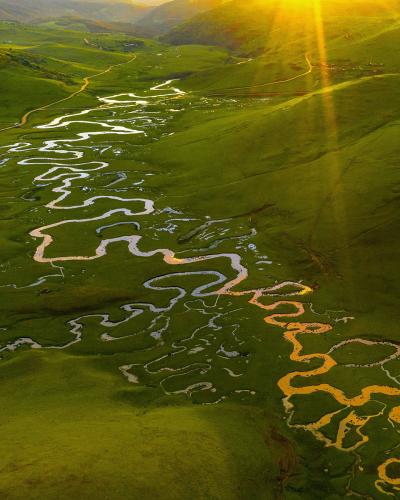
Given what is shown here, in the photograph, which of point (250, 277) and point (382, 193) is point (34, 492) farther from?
point (382, 193)

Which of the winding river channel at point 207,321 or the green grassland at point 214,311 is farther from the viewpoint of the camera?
the winding river channel at point 207,321

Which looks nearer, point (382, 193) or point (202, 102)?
point (382, 193)

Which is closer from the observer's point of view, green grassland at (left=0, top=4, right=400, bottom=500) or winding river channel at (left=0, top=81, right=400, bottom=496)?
green grassland at (left=0, top=4, right=400, bottom=500)

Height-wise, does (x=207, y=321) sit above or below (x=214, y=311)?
below

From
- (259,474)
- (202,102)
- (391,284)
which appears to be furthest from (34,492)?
(202,102)

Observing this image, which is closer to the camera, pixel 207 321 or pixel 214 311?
pixel 207 321
